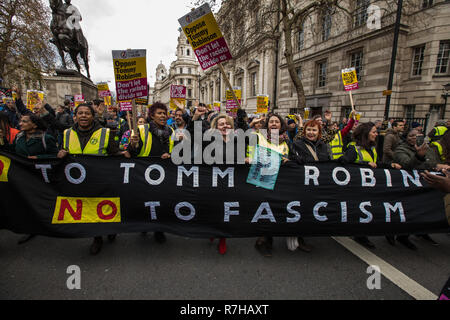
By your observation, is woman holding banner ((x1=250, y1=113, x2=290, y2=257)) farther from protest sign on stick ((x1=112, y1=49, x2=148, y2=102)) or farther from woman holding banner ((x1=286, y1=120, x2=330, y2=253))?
protest sign on stick ((x1=112, y1=49, x2=148, y2=102))

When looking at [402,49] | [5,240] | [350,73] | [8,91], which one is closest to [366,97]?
[402,49]

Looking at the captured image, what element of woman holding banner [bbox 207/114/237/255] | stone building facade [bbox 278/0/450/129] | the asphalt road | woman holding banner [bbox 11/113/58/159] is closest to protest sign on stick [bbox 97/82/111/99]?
woman holding banner [bbox 11/113/58/159]

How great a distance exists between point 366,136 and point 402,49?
587 inches

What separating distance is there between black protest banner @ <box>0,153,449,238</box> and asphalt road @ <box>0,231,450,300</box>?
331mm

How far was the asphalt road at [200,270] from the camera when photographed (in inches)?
89.4

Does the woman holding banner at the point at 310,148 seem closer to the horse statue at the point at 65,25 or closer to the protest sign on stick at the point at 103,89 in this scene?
the protest sign on stick at the point at 103,89

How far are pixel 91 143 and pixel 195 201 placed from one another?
5.53ft

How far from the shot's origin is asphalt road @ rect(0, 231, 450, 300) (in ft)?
7.45

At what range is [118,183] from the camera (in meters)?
2.88

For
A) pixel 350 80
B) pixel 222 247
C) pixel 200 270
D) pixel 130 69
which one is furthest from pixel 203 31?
pixel 350 80

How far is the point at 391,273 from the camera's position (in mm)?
2639

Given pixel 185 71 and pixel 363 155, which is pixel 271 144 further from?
pixel 185 71
